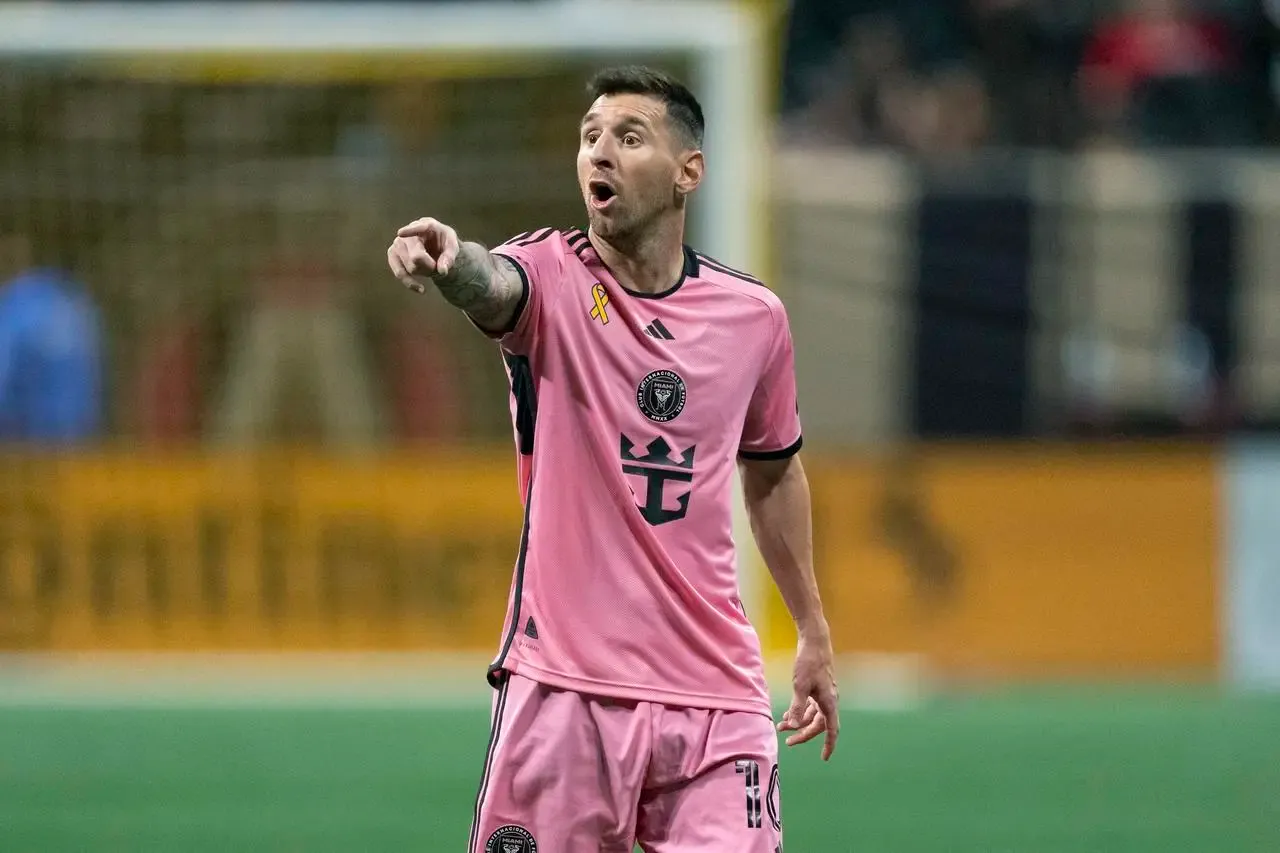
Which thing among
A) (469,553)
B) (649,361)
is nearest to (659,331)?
(649,361)

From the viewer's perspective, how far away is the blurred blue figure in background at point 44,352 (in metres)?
12.8

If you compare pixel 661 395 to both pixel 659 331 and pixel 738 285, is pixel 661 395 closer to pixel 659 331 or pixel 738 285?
pixel 659 331

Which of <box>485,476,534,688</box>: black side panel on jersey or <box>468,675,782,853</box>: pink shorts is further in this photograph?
<box>485,476,534,688</box>: black side panel on jersey

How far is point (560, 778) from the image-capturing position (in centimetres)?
401

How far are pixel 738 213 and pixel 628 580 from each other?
822 cm

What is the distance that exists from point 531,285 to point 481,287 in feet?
0.74

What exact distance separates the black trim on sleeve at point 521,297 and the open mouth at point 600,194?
0.73 ft

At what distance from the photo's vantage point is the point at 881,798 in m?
8.38

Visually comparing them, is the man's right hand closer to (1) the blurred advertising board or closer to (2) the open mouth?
(2) the open mouth

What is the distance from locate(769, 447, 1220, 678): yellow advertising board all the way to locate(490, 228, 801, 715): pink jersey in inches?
325

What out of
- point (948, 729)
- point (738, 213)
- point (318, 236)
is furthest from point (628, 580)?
point (318, 236)

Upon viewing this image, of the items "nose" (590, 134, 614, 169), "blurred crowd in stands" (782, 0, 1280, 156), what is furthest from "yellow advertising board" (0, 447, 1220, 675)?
"nose" (590, 134, 614, 169)

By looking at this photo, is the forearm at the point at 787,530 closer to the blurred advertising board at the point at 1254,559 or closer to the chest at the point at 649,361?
the chest at the point at 649,361

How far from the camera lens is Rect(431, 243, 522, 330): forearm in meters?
3.70
